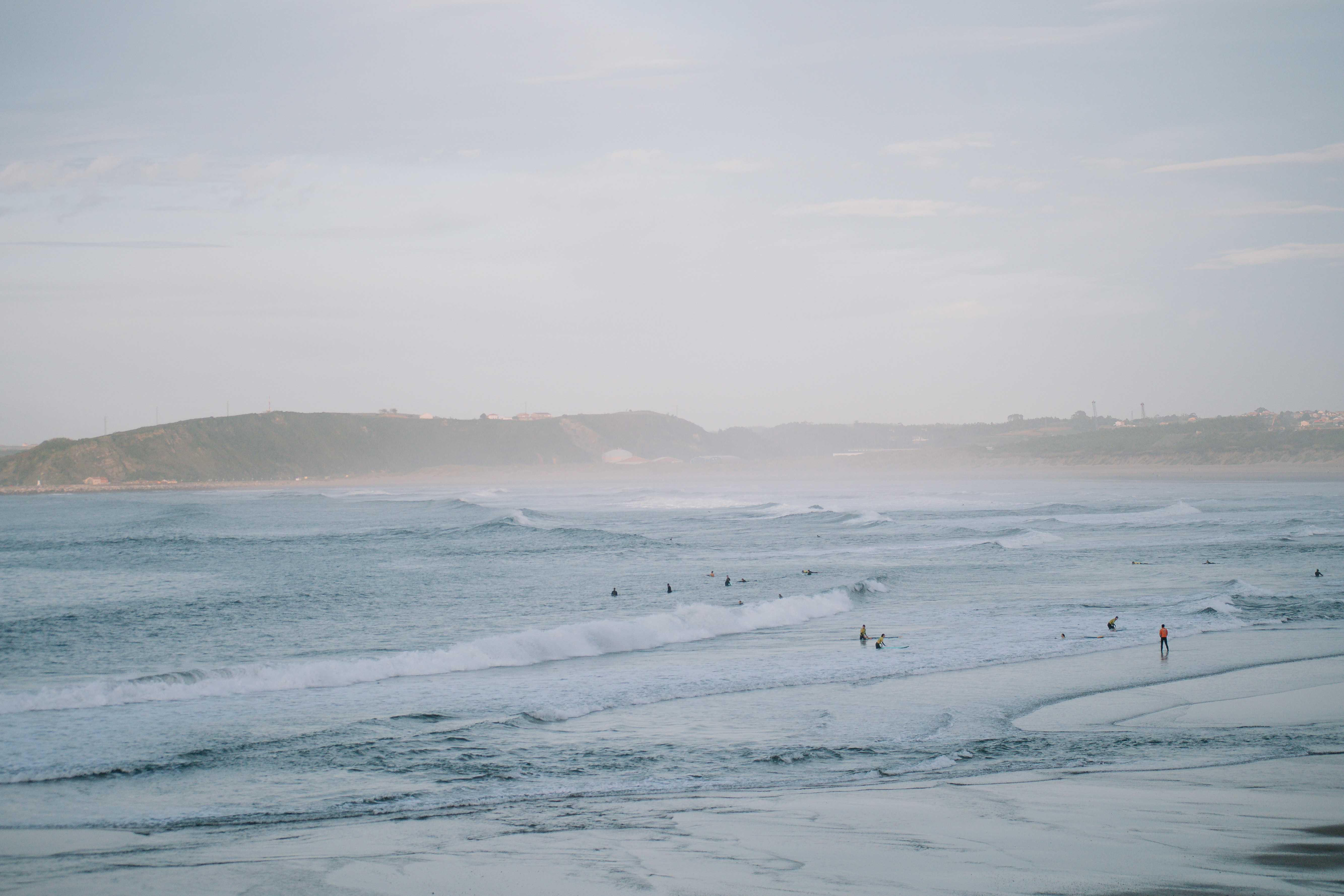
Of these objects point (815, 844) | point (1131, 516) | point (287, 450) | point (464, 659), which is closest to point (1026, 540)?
point (1131, 516)

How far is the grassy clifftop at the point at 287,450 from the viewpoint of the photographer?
141625 millimetres

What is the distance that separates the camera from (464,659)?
56.5ft

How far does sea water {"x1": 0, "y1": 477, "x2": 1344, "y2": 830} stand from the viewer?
10.1m

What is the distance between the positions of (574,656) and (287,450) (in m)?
169

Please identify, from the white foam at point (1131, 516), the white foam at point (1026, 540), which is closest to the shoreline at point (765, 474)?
the white foam at point (1131, 516)

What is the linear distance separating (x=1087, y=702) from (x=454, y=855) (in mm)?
10068

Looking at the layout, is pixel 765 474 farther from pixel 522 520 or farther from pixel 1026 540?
pixel 1026 540

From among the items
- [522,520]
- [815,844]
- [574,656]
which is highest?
[815,844]

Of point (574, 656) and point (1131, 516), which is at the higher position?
point (574, 656)

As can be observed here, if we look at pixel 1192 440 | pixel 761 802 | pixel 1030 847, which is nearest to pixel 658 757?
pixel 761 802

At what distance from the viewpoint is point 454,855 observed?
7461 millimetres

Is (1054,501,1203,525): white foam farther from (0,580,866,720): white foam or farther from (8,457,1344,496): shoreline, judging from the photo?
(8,457,1344,496): shoreline

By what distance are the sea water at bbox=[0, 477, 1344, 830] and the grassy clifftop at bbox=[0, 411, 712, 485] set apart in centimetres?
11376

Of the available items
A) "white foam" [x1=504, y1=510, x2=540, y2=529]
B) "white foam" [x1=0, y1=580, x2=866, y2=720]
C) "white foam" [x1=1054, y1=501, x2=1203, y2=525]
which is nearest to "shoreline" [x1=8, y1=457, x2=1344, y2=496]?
"white foam" [x1=1054, y1=501, x2=1203, y2=525]
